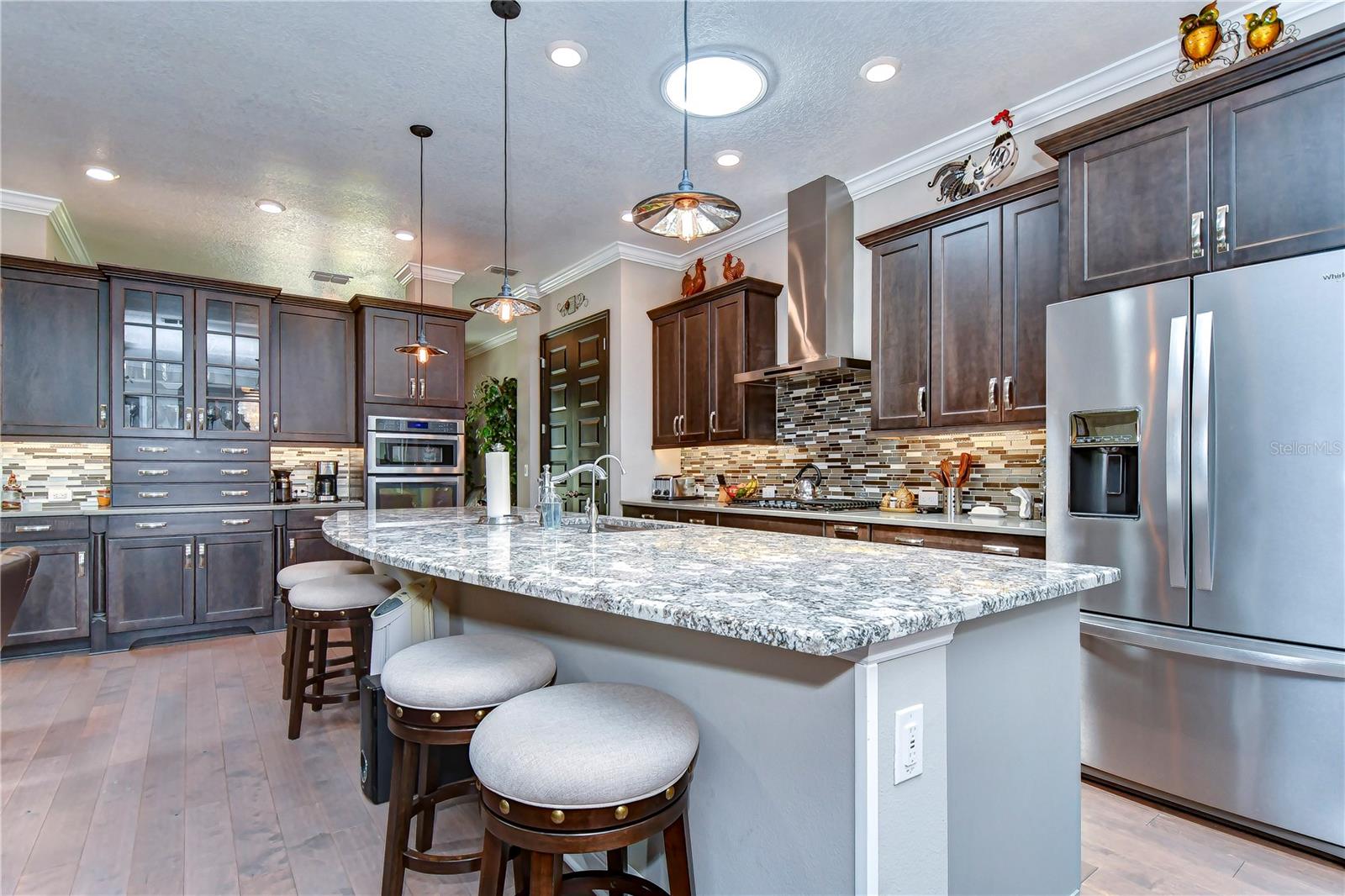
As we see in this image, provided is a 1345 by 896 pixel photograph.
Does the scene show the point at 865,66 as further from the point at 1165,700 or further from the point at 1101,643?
the point at 1165,700

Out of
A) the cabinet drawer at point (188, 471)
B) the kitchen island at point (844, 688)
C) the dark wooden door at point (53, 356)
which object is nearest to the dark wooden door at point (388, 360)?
the cabinet drawer at point (188, 471)

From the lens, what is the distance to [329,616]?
258 centimetres

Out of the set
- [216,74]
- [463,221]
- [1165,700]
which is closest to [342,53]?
[216,74]

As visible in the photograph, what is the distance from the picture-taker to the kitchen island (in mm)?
1072

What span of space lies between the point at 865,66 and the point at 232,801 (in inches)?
146

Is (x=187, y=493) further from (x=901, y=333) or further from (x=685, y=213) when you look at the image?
(x=901, y=333)

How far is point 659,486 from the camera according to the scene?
5.10 metres

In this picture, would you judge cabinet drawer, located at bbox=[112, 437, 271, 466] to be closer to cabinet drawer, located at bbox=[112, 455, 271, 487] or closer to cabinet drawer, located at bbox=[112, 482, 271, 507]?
cabinet drawer, located at bbox=[112, 455, 271, 487]

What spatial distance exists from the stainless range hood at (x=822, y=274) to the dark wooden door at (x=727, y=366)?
45 centimetres

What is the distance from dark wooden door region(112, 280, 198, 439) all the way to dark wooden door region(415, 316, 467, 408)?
154 cm

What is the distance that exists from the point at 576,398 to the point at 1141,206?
13.9ft

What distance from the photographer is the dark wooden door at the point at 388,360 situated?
520 centimetres

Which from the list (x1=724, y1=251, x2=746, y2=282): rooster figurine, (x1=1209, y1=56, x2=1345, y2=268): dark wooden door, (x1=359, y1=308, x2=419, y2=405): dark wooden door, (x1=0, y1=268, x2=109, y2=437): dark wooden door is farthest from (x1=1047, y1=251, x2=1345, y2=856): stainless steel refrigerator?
(x1=0, y1=268, x2=109, y2=437): dark wooden door

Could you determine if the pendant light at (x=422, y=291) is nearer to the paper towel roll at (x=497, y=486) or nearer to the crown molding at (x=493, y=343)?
the paper towel roll at (x=497, y=486)
